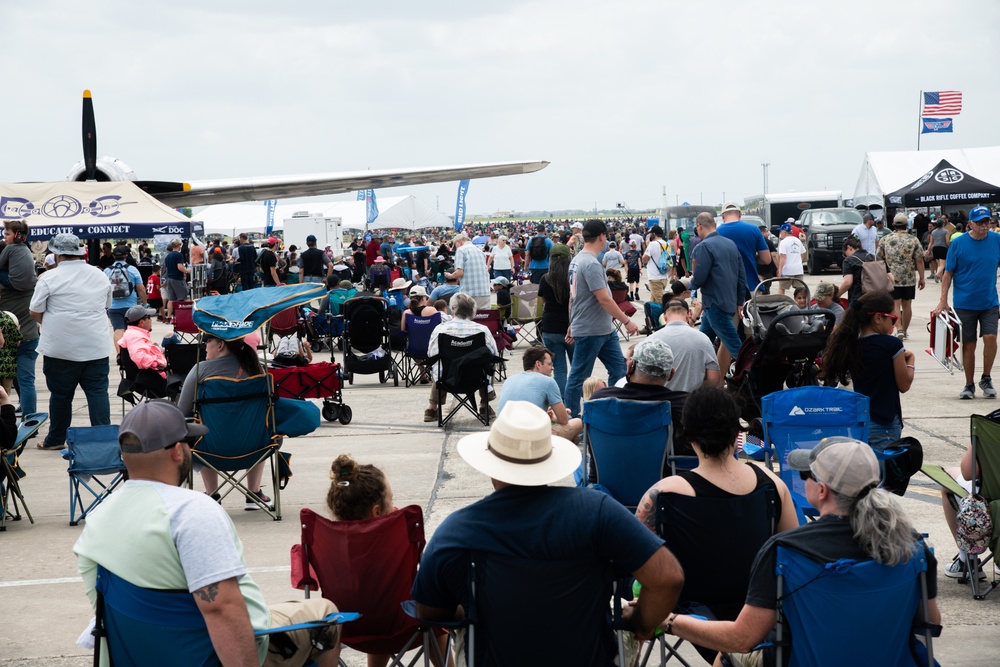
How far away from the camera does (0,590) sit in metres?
5.43

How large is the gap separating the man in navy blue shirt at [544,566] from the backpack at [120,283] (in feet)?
42.2

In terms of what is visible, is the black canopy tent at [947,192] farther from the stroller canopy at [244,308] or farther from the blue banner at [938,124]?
the stroller canopy at [244,308]

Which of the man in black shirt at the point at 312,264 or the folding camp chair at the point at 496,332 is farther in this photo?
the man in black shirt at the point at 312,264

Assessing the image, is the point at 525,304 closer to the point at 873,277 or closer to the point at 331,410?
the point at 873,277

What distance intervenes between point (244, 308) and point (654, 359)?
9.03ft

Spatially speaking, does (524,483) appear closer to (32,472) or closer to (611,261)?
(32,472)

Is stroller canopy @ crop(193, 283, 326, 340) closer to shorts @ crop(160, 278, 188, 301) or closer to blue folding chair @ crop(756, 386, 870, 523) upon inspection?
blue folding chair @ crop(756, 386, 870, 523)

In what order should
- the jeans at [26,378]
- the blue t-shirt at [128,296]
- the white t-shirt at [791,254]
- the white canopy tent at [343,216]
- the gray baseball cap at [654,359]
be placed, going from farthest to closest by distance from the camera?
the white canopy tent at [343,216], the white t-shirt at [791,254], the blue t-shirt at [128,296], the jeans at [26,378], the gray baseball cap at [654,359]

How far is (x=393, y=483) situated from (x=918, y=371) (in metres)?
7.33

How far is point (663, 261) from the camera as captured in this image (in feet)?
63.3

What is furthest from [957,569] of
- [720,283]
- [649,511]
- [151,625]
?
[720,283]

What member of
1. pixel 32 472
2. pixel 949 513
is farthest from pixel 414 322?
pixel 949 513

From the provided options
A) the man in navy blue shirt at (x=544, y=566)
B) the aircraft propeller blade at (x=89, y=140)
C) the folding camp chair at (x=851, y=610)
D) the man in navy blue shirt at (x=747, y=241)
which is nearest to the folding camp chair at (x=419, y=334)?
the man in navy blue shirt at (x=747, y=241)

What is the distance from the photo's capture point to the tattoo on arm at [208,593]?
288 centimetres
